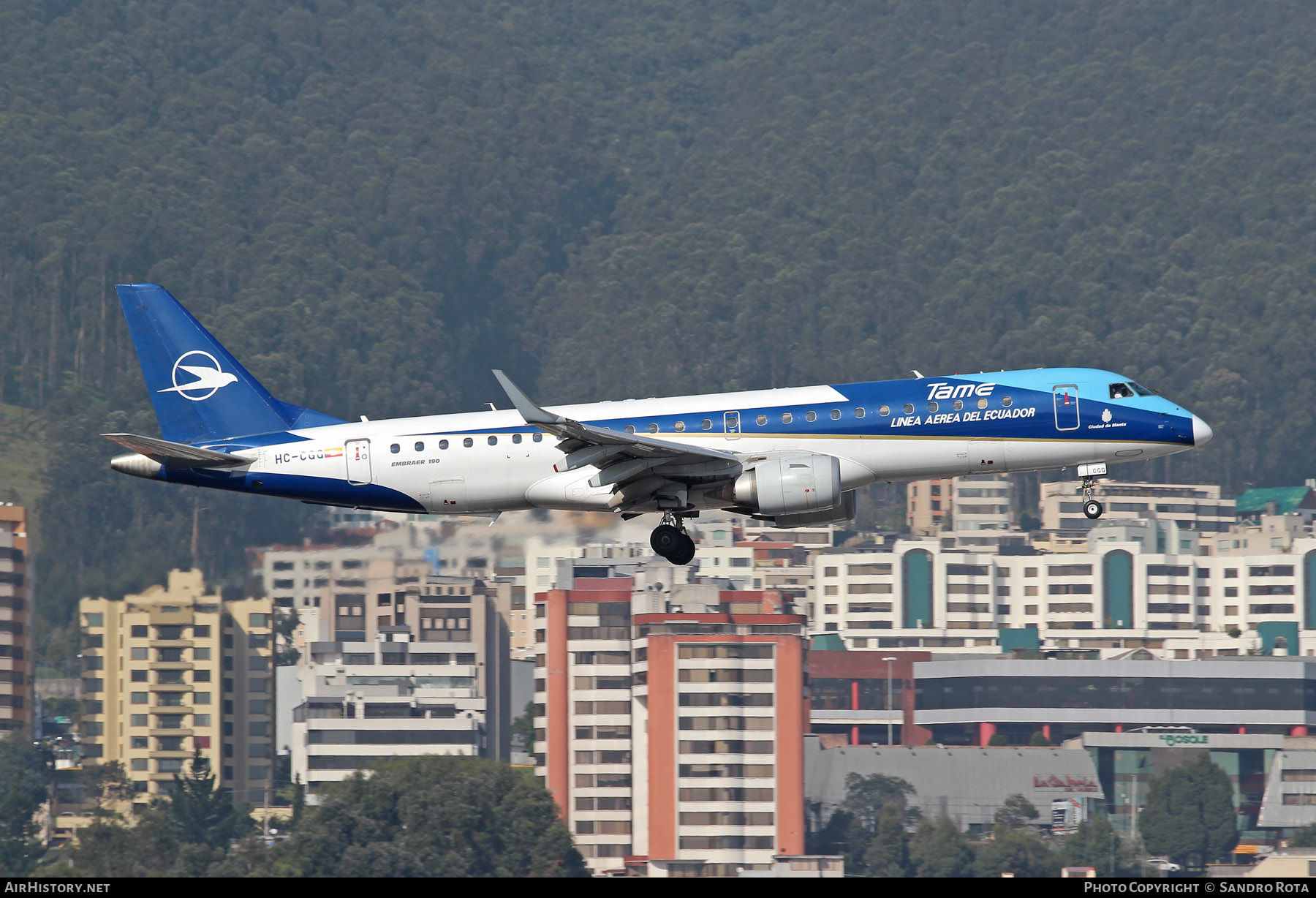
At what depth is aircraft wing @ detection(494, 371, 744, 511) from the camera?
44.5 metres

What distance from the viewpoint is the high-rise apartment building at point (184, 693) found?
4348 inches

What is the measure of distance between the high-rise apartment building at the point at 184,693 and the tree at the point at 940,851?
4362 centimetres

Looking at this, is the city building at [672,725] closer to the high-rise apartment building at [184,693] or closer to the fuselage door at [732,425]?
the high-rise apartment building at [184,693]

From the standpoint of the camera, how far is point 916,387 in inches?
1836

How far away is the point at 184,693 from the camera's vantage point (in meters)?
120

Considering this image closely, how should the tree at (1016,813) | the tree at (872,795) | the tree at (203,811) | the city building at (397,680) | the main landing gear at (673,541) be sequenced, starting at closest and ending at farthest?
the main landing gear at (673,541) → the tree at (203,811) → the city building at (397,680) → the tree at (1016,813) → the tree at (872,795)

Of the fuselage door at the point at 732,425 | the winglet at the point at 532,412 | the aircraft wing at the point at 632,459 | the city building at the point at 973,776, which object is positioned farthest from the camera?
the city building at the point at 973,776

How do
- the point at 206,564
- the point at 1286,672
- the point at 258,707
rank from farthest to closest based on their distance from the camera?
the point at 1286,672, the point at 258,707, the point at 206,564

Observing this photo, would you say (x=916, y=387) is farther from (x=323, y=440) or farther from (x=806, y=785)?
(x=806, y=785)

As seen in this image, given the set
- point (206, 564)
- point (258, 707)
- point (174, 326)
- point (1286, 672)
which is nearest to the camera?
point (174, 326)

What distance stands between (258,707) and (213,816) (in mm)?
10077

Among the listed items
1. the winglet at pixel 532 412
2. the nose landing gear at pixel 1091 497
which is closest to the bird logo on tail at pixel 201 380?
the winglet at pixel 532 412

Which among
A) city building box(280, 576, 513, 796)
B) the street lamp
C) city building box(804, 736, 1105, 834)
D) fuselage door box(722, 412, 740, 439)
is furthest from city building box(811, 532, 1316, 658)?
fuselage door box(722, 412, 740, 439)

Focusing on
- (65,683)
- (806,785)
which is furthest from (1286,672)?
(65,683)
